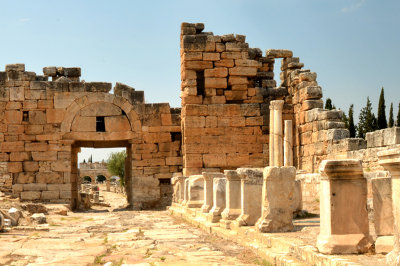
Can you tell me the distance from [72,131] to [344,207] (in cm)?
1341

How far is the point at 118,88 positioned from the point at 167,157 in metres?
2.85

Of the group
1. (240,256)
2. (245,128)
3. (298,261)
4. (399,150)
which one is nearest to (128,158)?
(245,128)

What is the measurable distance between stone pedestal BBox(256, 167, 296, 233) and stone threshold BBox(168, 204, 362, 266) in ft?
0.76

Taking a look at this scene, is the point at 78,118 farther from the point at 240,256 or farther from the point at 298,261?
the point at 298,261

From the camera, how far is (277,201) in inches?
278

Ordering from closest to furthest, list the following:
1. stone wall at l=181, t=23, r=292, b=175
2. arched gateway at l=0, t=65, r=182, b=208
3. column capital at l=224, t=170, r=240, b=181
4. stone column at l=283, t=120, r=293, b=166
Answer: column capital at l=224, t=170, r=240, b=181, stone column at l=283, t=120, r=293, b=166, stone wall at l=181, t=23, r=292, b=175, arched gateway at l=0, t=65, r=182, b=208

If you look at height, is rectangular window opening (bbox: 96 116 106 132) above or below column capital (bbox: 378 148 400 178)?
above

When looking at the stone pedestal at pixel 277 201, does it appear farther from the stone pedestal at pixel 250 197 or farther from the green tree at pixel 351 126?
the green tree at pixel 351 126

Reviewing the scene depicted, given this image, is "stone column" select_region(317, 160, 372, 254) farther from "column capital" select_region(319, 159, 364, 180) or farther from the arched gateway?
the arched gateway

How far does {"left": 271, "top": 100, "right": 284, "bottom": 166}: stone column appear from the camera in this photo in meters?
10.7

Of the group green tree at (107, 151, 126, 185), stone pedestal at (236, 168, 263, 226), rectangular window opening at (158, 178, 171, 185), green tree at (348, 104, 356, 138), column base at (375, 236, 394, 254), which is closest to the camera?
column base at (375, 236, 394, 254)

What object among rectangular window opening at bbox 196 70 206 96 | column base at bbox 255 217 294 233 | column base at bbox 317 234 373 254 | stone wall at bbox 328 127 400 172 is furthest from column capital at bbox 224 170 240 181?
rectangular window opening at bbox 196 70 206 96

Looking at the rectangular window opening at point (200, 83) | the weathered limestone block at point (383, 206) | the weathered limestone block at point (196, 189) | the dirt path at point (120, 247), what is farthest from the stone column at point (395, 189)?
the rectangular window opening at point (200, 83)

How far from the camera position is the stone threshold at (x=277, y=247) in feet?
15.8
